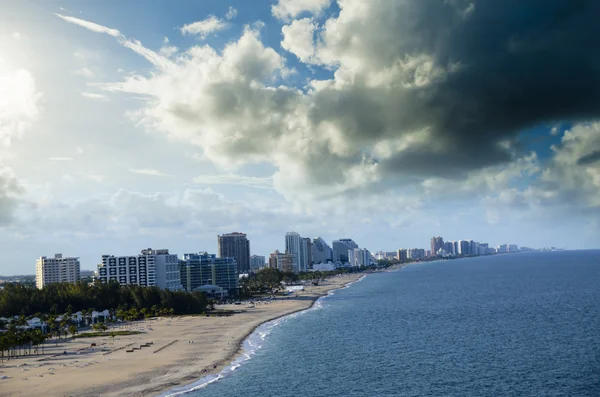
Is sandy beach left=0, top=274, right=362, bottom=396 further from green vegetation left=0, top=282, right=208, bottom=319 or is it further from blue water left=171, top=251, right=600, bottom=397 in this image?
green vegetation left=0, top=282, right=208, bottom=319

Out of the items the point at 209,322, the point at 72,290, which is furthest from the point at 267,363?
the point at 72,290

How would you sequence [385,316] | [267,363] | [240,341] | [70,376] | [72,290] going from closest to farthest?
[70,376], [267,363], [240,341], [385,316], [72,290]

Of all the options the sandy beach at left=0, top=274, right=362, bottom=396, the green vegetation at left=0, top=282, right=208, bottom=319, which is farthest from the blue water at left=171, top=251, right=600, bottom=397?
the green vegetation at left=0, top=282, right=208, bottom=319

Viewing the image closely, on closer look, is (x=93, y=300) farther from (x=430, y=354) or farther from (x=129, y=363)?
(x=430, y=354)

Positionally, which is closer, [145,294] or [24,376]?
[24,376]

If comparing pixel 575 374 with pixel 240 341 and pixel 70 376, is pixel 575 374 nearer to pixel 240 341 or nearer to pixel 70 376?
pixel 240 341

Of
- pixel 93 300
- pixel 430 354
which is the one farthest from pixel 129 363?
pixel 93 300
